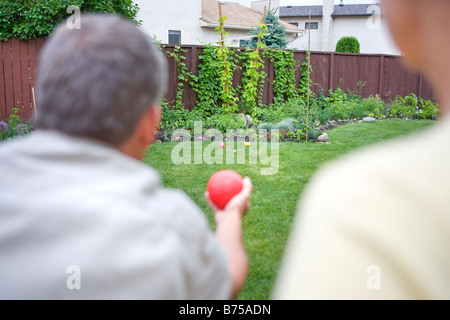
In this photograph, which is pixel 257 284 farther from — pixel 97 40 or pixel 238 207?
pixel 97 40

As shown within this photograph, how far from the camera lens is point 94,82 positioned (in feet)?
3.56

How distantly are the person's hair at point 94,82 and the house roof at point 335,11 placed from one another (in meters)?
34.3

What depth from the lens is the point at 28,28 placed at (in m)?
9.91

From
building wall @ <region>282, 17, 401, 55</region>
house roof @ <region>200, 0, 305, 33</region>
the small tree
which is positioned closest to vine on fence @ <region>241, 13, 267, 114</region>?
house roof @ <region>200, 0, 305, 33</region>

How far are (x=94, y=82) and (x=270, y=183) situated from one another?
16.7 feet

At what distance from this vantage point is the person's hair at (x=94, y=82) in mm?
1090

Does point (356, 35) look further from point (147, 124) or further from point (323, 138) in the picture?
point (147, 124)

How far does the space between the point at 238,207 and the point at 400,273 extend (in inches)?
48.9

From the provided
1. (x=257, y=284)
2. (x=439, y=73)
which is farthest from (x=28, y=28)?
(x=439, y=73)

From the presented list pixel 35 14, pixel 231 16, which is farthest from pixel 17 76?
pixel 231 16

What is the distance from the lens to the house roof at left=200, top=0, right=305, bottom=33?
860 inches

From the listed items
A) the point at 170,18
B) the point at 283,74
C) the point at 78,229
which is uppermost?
the point at 170,18

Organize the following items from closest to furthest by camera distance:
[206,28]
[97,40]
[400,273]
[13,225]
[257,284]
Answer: [400,273], [13,225], [97,40], [257,284], [206,28]
